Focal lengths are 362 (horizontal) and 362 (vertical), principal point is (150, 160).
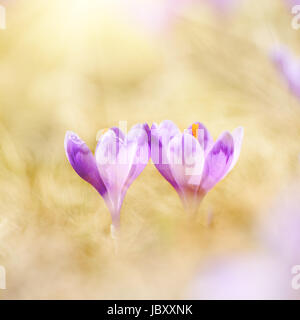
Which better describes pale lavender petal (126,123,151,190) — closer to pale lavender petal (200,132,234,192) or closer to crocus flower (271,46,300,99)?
pale lavender petal (200,132,234,192)

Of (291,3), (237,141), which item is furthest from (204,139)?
(291,3)

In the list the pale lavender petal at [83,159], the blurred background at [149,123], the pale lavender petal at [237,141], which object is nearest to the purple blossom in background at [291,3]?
the blurred background at [149,123]

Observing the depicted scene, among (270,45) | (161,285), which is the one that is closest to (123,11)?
(270,45)

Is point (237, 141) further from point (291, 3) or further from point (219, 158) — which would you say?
point (291, 3)

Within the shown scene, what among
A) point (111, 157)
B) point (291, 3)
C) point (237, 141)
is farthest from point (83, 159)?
point (291, 3)

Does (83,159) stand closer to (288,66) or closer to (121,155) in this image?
(121,155)

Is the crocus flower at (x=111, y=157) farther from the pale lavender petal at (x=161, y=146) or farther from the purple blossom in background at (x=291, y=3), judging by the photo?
the purple blossom in background at (x=291, y=3)

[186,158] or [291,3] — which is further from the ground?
[291,3]
